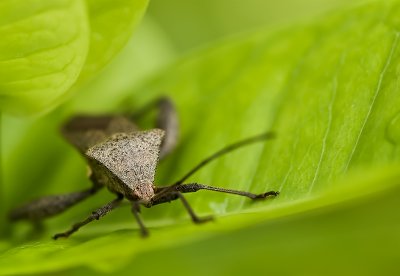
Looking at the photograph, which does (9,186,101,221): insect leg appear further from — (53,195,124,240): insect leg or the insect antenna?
the insect antenna

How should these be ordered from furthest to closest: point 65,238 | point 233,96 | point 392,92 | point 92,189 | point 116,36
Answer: point 92,189, point 233,96, point 65,238, point 116,36, point 392,92

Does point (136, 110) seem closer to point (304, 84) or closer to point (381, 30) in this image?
point (304, 84)

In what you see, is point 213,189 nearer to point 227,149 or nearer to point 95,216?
point 227,149

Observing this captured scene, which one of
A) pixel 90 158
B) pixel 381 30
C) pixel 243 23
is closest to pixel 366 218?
pixel 381 30

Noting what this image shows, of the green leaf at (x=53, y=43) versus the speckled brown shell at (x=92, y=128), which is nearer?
the green leaf at (x=53, y=43)

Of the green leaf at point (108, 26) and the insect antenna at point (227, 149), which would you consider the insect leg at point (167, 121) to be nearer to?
the insect antenna at point (227, 149)

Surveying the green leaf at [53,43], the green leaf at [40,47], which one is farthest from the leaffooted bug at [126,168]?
the green leaf at [40,47]

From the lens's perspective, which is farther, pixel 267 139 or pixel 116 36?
pixel 267 139
